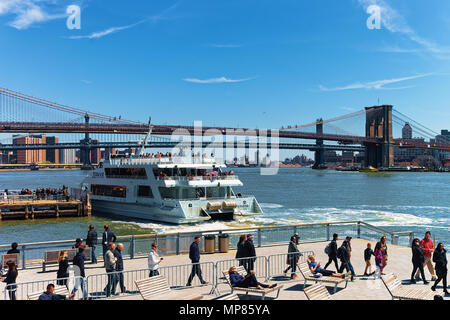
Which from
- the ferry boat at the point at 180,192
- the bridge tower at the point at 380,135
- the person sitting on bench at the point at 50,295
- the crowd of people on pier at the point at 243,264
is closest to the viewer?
the person sitting on bench at the point at 50,295

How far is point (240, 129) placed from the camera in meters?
107

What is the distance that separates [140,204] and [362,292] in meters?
25.1

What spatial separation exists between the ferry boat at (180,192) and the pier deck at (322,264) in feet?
46.7

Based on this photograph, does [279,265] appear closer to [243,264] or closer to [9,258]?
[243,264]

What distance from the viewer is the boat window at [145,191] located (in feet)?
112

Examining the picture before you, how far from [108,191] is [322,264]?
93.6 ft

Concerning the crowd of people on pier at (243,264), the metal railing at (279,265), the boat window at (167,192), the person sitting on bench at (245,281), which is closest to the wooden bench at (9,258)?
the crowd of people on pier at (243,264)

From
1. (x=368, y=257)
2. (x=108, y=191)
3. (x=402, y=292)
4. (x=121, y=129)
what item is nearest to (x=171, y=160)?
(x=108, y=191)

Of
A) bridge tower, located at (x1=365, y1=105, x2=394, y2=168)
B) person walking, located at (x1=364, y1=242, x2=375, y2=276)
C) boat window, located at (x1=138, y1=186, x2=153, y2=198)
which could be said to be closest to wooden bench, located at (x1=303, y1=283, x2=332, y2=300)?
person walking, located at (x1=364, y1=242, x2=375, y2=276)

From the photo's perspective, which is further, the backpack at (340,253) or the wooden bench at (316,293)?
the backpack at (340,253)

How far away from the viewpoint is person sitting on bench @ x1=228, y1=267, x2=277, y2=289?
10523mm

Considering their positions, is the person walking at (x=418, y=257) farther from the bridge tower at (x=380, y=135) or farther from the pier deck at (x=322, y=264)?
the bridge tower at (x=380, y=135)

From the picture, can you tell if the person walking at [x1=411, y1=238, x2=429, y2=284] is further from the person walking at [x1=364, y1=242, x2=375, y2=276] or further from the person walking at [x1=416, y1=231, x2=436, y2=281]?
the person walking at [x1=364, y1=242, x2=375, y2=276]
